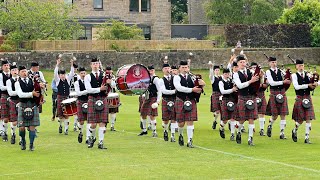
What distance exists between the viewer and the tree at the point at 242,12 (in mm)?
67188

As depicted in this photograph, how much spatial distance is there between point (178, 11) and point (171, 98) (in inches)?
2480

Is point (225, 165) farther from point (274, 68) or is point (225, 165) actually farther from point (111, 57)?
point (111, 57)

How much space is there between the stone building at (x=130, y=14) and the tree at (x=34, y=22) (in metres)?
5.49

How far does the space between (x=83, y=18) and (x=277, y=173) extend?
1842 inches

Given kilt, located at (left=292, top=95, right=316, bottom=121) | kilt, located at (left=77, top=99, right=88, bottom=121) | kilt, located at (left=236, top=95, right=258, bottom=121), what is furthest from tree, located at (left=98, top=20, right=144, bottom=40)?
kilt, located at (left=236, top=95, right=258, bottom=121)

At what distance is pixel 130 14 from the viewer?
64000mm

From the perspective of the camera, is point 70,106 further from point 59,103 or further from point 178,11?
point 178,11

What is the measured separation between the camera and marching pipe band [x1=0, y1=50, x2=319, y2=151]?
19906 mm

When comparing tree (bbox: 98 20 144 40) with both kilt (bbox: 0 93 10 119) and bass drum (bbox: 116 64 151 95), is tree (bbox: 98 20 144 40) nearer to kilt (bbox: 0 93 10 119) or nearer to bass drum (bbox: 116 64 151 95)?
kilt (bbox: 0 93 10 119)

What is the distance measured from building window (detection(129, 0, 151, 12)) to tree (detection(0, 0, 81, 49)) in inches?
316

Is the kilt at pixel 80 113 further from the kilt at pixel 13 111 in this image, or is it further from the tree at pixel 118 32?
the tree at pixel 118 32

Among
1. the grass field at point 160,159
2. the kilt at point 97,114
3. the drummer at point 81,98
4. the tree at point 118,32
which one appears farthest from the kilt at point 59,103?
the tree at point 118,32

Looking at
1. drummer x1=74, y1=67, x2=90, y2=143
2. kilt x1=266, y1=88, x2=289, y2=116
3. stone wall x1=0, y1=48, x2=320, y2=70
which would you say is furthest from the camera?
stone wall x1=0, y1=48, x2=320, y2=70

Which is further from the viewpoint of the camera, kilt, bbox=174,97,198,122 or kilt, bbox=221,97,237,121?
kilt, bbox=221,97,237,121
